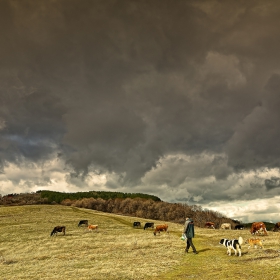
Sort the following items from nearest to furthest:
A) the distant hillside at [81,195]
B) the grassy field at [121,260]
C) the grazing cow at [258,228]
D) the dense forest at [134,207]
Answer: the grassy field at [121,260], the grazing cow at [258,228], the dense forest at [134,207], the distant hillside at [81,195]

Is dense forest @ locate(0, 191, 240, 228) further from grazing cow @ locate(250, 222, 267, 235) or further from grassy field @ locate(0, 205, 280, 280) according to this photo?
grassy field @ locate(0, 205, 280, 280)

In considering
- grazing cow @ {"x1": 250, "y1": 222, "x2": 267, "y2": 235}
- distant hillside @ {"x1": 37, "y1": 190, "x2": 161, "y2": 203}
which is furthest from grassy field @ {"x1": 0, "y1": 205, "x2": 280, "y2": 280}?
distant hillside @ {"x1": 37, "y1": 190, "x2": 161, "y2": 203}

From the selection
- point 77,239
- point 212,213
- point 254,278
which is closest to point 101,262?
point 254,278

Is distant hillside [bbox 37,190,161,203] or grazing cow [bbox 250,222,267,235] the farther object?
distant hillside [bbox 37,190,161,203]

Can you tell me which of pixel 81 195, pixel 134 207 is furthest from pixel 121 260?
pixel 81 195

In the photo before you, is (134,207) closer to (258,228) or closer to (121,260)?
(258,228)

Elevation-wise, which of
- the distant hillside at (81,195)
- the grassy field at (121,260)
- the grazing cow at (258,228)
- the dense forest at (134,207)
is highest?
the distant hillside at (81,195)

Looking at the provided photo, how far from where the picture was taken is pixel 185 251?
91.4 ft

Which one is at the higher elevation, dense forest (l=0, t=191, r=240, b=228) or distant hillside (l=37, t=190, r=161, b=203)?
distant hillside (l=37, t=190, r=161, b=203)

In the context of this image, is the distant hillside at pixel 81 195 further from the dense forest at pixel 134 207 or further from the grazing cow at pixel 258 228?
the grazing cow at pixel 258 228

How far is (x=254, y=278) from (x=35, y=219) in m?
56.1

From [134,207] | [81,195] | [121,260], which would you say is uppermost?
[81,195]

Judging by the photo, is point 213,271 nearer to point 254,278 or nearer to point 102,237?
point 254,278

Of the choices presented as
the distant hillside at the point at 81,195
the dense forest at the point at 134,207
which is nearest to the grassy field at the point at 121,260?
the dense forest at the point at 134,207
